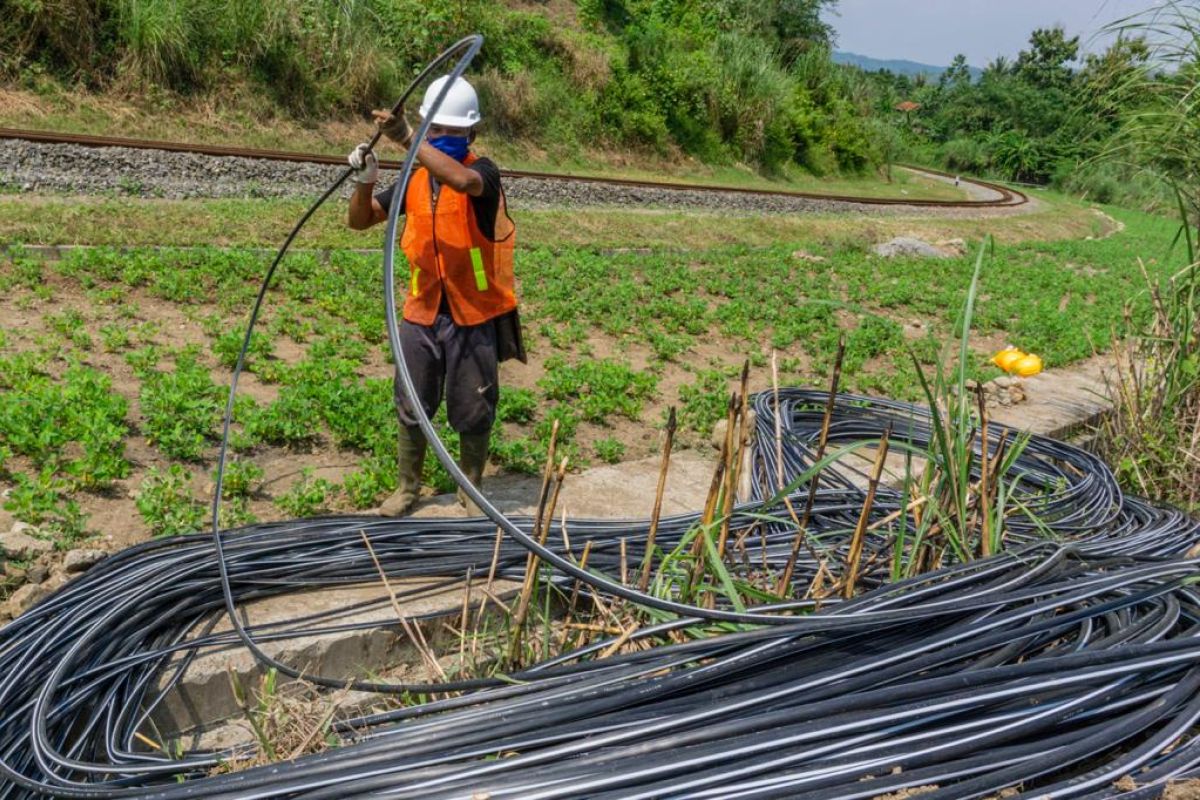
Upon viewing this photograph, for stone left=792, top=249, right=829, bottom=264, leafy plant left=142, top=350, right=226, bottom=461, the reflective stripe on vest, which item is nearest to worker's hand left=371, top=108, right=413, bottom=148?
the reflective stripe on vest

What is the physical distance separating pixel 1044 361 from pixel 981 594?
22.4ft

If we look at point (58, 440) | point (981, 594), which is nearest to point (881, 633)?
point (981, 594)

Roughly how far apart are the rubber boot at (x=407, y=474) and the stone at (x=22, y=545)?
134 cm

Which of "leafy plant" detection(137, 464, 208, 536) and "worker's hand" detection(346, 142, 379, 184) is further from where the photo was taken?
"leafy plant" detection(137, 464, 208, 536)

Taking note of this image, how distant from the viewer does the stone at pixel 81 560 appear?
3.61 m

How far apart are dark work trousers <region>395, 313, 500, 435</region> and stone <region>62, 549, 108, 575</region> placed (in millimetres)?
1338

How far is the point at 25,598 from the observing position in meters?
3.38

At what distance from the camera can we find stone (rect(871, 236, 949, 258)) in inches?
595

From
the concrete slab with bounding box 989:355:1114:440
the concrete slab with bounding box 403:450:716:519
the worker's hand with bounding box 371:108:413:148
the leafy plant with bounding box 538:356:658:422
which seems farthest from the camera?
the concrete slab with bounding box 989:355:1114:440

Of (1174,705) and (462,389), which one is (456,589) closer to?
(462,389)

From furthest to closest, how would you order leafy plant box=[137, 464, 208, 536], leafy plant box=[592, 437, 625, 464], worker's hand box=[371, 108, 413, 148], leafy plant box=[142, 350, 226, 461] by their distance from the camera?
leafy plant box=[592, 437, 625, 464] → leafy plant box=[142, 350, 226, 461] → leafy plant box=[137, 464, 208, 536] → worker's hand box=[371, 108, 413, 148]

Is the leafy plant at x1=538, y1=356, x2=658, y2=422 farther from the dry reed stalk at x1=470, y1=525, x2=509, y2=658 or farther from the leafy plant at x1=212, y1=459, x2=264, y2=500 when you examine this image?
the dry reed stalk at x1=470, y1=525, x2=509, y2=658

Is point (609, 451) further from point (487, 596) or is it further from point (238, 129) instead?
point (238, 129)

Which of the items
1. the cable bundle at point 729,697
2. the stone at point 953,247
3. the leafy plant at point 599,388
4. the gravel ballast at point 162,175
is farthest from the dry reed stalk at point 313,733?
the stone at point 953,247
